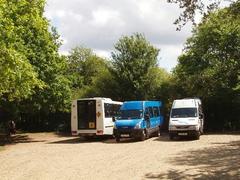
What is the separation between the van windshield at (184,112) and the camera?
30269 millimetres

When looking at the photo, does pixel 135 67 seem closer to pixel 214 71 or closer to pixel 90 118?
pixel 214 71

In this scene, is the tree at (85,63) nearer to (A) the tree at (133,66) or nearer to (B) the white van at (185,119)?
(A) the tree at (133,66)

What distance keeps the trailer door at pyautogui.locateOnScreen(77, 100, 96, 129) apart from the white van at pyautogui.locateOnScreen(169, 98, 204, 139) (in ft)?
17.1

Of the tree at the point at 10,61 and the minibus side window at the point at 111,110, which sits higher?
the tree at the point at 10,61

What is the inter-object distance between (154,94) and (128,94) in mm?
2456

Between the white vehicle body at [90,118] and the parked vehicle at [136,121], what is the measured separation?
47.0 inches

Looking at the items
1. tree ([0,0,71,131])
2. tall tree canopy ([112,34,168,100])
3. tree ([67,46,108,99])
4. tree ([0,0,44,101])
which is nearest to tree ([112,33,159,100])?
tall tree canopy ([112,34,168,100])

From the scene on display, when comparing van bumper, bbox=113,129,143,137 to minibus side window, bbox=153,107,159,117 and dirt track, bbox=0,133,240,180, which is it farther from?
dirt track, bbox=0,133,240,180

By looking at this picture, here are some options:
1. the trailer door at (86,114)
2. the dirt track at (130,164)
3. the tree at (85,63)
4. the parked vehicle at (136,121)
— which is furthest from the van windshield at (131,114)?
the tree at (85,63)

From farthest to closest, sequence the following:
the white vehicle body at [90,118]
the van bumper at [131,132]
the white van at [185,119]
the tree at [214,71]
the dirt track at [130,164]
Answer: the tree at [214,71], the white vehicle body at [90,118], the van bumper at [131,132], the white van at [185,119], the dirt track at [130,164]

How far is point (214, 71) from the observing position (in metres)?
38.4

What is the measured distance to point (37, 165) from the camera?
17984 mm

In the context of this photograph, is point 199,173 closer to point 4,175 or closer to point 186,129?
point 4,175

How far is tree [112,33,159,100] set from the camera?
44.4 metres
